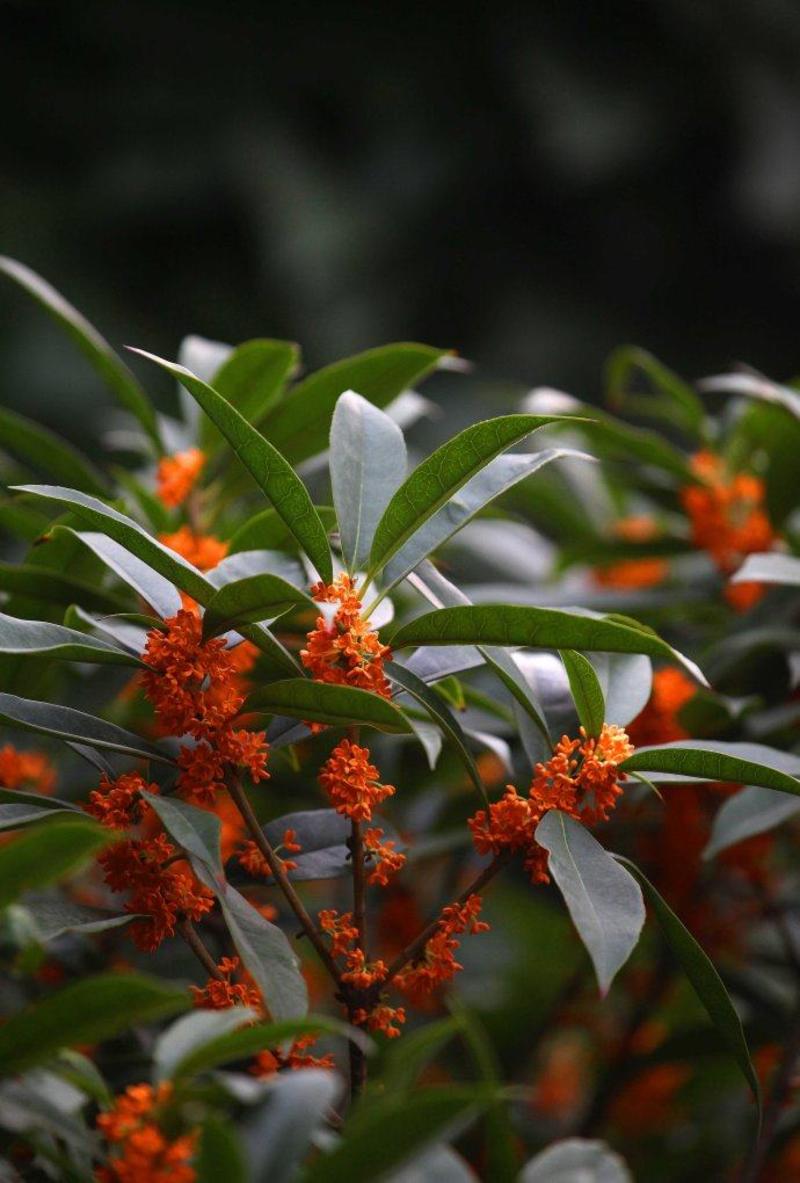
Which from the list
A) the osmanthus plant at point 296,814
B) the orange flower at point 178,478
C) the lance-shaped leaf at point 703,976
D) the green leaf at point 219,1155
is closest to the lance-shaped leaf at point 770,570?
the osmanthus plant at point 296,814

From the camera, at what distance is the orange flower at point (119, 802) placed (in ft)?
1.75

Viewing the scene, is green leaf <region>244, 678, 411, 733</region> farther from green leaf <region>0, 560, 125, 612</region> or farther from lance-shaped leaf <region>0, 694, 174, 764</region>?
green leaf <region>0, 560, 125, 612</region>

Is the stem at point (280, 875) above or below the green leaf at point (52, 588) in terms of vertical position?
below

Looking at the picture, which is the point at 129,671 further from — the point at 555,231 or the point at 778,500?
the point at 555,231

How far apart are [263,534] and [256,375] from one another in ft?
0.49

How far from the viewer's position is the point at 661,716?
80cm

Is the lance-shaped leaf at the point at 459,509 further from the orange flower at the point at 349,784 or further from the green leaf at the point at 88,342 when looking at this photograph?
the green leaf at the point at 88,342

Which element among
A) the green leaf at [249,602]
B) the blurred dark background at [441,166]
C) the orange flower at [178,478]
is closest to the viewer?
the green leaf at [249,602]

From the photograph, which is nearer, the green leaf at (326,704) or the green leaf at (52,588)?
the green leaf at (326,704)

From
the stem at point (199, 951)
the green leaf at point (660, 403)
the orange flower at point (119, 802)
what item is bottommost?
the stem at point (199, 951)

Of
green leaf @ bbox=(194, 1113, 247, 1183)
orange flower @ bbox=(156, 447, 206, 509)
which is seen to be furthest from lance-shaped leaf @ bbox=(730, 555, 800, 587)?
green leaf @ bbox=(194, 1113, 247, 1183)

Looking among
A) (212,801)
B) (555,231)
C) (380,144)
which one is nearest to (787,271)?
(555,231)

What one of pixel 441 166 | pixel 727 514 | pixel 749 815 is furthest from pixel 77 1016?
pixel 441 166

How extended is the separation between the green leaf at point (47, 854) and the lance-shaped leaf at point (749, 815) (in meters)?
0.34
